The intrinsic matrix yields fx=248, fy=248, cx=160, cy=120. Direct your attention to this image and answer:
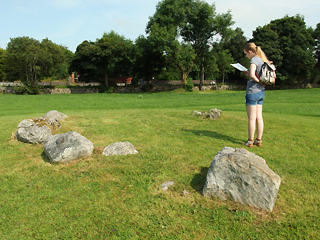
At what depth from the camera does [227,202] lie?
4.04 m

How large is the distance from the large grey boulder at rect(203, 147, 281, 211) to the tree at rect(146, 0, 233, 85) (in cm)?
3642

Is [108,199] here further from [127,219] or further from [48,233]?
[48,233]

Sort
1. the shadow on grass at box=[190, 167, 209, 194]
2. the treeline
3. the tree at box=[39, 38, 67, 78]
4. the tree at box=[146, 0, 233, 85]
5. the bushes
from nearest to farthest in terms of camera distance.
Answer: the shadow on grass at box=[190, 167, 209, 194] → the tree at box=[146, 0, 233, 85] → the treeline → the bushes → the tree at box=[39, 38, 67, 78]

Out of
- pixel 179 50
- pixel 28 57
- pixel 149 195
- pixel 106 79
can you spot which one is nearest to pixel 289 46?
pixel 179 50

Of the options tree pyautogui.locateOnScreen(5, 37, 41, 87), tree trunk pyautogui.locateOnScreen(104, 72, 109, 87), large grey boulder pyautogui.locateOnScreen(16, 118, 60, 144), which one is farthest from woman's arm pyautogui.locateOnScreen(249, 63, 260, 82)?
tree pyautogui.locateOnScreen(5, 37, 41, 87)

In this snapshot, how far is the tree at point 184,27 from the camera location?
39375 millimetres

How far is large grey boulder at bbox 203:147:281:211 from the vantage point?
3812 millimetres

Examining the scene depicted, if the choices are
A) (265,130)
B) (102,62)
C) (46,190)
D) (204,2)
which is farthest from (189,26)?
(46,190)

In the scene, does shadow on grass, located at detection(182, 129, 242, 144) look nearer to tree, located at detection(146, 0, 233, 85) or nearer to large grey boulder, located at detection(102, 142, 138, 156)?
large grey boulder, located at detection(102, 142, 138, 156)

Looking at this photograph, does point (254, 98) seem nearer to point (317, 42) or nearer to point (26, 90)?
point (26, 90)

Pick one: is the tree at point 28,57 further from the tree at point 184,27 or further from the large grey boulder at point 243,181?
the large grey boulder at point 243,181

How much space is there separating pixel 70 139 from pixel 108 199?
7.78 feet

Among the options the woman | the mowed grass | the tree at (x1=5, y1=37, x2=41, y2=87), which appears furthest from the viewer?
the tree at (x1=5, y1=37, x2=41, y2=87)

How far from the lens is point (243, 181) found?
395cm
